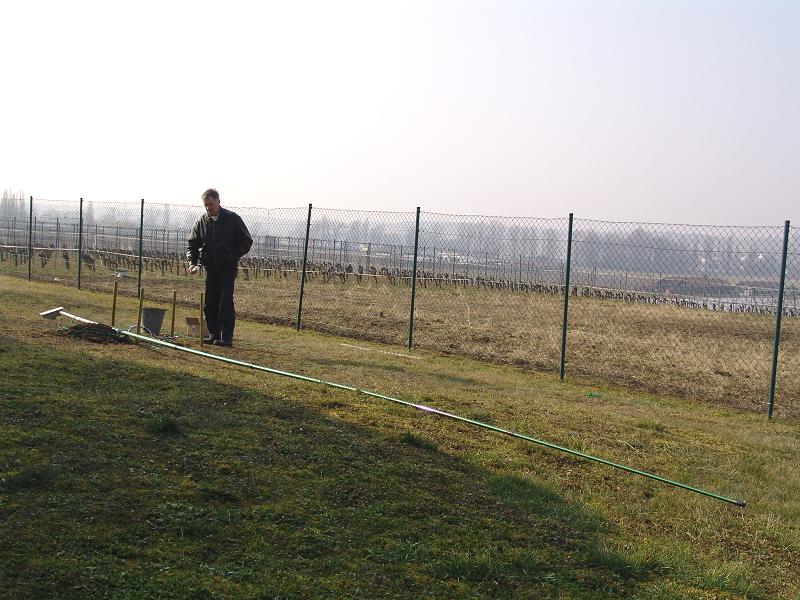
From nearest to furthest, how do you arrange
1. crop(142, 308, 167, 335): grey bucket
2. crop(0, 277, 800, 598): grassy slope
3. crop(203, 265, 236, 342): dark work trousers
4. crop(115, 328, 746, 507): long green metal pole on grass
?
crop(0, 277, 800, 598): grassy slope → crop(115, 328, 746, 507): long green metal pole on grass → crop(142, 308, 167, 335): grey bucket → crop(203, 265, 236, 342): dark work trousers

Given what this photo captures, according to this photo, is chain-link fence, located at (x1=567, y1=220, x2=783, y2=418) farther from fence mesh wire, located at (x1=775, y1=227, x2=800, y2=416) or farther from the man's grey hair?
the man's grey hair

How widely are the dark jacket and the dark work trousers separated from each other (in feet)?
0.34

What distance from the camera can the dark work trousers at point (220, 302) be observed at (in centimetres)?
1024

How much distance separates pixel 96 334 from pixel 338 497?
5047 millimetres

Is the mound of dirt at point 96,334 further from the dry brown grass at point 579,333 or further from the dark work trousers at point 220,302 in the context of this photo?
the dry brown grass at point 579,333

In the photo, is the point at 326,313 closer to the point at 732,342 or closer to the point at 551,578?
the point at 732,342

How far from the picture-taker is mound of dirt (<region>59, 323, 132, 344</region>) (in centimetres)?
A: 853

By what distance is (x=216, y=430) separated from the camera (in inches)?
207

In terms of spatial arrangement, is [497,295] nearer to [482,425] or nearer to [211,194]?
[211,194]

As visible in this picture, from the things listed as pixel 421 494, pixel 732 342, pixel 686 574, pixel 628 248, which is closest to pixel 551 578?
pixel 686 574

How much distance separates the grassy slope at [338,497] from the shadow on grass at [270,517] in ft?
0.04

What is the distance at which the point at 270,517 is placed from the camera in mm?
4027

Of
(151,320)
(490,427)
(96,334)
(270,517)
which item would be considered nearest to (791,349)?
(151,320)

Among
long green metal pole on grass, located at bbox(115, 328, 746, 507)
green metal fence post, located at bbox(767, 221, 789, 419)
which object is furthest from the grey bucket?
green metal fence post, located at bbox(767, 221, 789, 419)
